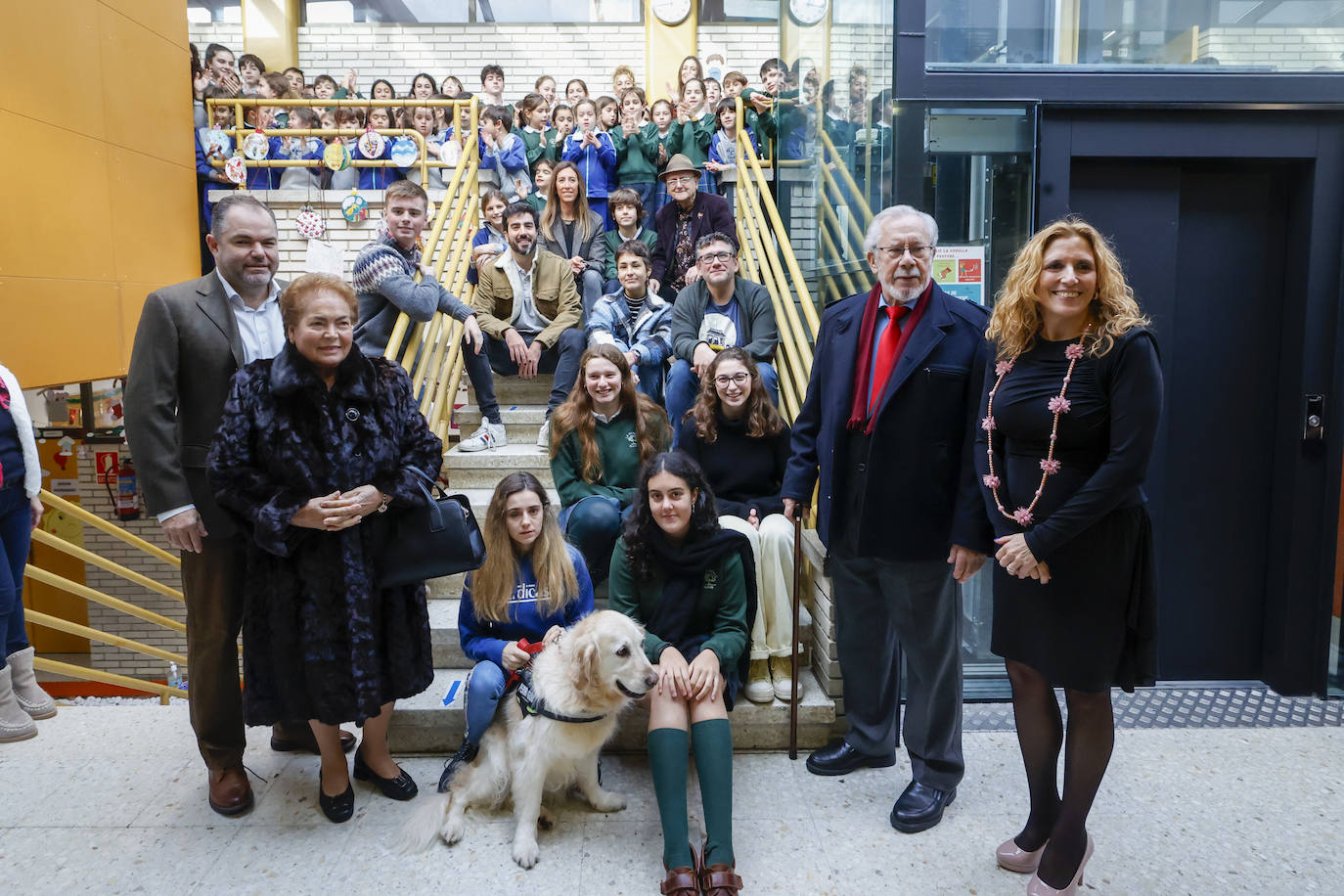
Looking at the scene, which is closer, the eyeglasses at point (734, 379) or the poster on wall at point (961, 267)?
the eyeglasses at point (734, 379)

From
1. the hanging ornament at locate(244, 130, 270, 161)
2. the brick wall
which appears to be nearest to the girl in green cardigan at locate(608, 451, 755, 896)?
the brick wall

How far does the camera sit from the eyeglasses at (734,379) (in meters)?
3.31

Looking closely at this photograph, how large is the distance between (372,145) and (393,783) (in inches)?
233

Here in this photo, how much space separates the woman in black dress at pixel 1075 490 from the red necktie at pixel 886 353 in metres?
0.45

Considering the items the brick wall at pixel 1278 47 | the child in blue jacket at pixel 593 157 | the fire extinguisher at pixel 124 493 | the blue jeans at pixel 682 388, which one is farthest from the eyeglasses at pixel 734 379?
the fire extinguisher at pixel 124 493

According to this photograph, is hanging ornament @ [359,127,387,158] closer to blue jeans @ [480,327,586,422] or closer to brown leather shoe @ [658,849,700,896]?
blue jeans @ [480,327,586,422]

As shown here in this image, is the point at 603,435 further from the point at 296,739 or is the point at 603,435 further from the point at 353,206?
the point at 353,206

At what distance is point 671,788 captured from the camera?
7.87ft

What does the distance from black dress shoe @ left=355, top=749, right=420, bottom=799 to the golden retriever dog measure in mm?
214

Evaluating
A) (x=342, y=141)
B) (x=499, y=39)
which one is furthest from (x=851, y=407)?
(x=499, y=39)

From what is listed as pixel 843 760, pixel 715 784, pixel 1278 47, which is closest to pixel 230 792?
pixel 715 784

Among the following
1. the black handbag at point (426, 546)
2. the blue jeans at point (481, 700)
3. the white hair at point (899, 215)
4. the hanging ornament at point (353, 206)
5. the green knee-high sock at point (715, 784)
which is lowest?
the green knee-high sock at point (715, 784)

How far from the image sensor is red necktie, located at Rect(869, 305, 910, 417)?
2668 millimetres

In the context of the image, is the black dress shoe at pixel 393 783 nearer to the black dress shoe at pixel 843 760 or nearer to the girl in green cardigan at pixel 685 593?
the girl in green cardigan at pixel 685 593
